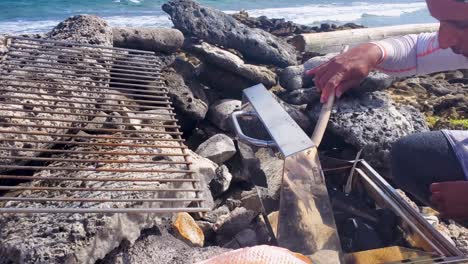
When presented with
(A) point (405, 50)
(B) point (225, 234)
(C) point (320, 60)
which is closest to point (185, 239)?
(B) point (225, 234)

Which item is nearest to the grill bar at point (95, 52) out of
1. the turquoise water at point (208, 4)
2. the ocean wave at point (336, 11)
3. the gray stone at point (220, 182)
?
the gray stone at point (220, 182)

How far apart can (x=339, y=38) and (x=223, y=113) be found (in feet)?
13.8

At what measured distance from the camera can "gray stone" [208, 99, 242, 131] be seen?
3836 mm

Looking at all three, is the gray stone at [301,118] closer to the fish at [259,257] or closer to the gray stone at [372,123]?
the gray stone at [372,123]

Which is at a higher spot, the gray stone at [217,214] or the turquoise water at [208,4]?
the gray stone at [217,214]

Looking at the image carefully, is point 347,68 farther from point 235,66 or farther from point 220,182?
point 235,66

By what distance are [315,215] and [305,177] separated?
7.2 inches

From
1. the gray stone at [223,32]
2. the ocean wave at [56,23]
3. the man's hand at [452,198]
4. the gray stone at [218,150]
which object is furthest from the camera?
the ocean wave at [56,23]

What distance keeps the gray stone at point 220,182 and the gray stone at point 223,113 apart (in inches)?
27.6

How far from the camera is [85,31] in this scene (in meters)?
3.82

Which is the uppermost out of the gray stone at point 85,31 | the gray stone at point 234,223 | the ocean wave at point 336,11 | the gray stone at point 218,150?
the gray stone at point 85,31

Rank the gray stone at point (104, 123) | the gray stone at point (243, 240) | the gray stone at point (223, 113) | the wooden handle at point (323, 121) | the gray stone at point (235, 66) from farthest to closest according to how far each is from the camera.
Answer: the gray stone at point (235, 66) → the gray stone at point (223, 113) → the wooden handle at point (323, 121) → the gray stone at point (104, 123) → the gray stone at point (243, 240)

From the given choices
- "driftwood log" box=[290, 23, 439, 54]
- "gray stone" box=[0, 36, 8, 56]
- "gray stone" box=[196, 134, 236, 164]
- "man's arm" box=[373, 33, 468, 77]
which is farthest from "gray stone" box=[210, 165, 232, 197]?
"driftwood log" box=[290, 23, 439, 54]

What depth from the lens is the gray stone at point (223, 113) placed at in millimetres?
3836
